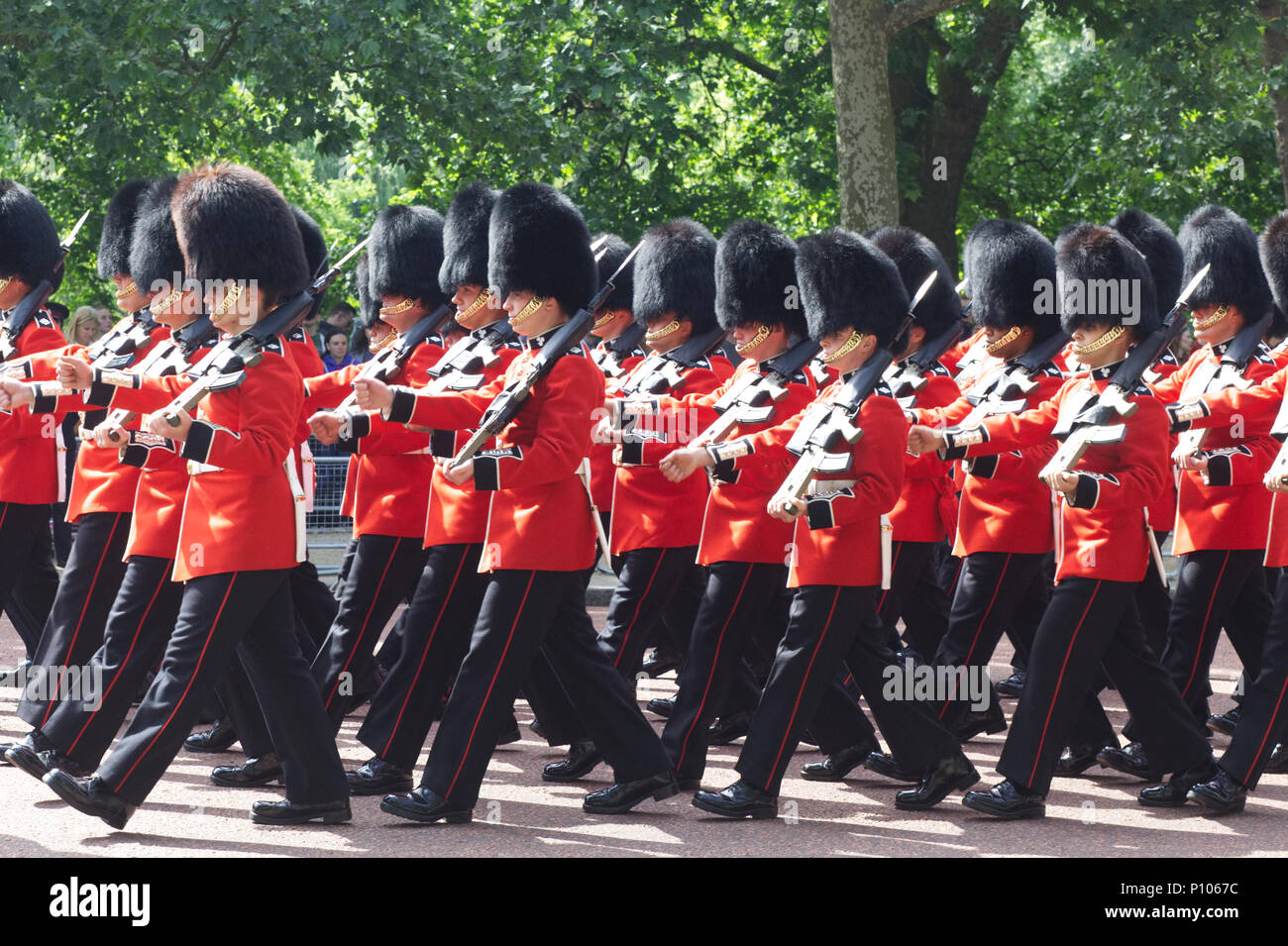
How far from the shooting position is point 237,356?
4.97 meters

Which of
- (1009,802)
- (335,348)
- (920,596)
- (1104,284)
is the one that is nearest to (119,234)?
(920,596)

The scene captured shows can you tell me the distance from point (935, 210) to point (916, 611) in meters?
9.11

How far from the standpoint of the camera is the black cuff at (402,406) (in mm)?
5051

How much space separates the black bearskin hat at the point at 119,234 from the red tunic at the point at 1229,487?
367 centimetres

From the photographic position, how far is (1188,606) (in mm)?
6070

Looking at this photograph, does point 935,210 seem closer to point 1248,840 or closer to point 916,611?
point 916,611

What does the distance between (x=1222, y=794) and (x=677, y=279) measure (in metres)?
2.63

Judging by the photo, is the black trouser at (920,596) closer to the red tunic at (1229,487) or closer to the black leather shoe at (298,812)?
the red tunic at (1229,487)

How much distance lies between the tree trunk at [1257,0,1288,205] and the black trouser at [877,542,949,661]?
6.09 metres

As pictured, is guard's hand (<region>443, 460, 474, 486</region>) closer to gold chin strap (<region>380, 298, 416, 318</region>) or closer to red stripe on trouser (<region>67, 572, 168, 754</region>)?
red stripe on trouser (<region>67, 572, 168, 754</region>)

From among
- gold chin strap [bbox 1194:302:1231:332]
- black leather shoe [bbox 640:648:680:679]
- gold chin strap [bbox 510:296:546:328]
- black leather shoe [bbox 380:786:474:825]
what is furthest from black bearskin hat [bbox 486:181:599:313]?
black leather shoe [bbox 640:648:680:679]

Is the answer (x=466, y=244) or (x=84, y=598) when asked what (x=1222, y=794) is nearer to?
(x=466, y=244)

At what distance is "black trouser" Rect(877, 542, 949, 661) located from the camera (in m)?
6.59

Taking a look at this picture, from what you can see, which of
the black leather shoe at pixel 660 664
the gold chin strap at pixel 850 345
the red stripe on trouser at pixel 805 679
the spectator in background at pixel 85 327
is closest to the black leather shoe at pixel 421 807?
the red stripe on trouser at pixel 805 679
